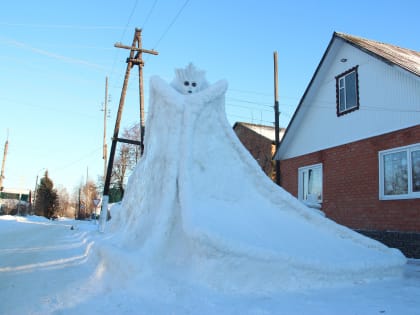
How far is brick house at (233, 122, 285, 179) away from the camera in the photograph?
2523cm

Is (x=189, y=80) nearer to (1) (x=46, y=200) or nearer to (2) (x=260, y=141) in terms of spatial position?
(2) (x=260, y=141)

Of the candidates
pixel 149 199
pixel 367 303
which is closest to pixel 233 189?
pixel 149 199

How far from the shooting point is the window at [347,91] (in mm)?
12677

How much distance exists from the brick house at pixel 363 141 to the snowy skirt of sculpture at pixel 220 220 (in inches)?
191

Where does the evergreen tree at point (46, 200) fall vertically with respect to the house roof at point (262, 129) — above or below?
below

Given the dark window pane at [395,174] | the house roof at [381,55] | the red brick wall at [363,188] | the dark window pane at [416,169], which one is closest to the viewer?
the dark window pane at [416,169]

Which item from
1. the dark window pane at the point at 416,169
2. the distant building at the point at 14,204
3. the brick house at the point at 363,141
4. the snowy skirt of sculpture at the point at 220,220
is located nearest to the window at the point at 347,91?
the brick house at the point at 363,141

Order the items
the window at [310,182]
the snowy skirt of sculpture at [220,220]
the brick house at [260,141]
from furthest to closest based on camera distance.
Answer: the brick house at [260,141] < the window at [310,182] < the snowy skirt of sculpture at [220,220]

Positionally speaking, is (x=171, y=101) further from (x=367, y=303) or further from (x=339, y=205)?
(x=339, y=205)

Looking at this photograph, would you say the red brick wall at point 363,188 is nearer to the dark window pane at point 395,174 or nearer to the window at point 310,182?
the dark window pane at point 395,174

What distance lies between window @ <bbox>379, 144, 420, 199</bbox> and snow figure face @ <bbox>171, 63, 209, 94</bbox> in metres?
5.96

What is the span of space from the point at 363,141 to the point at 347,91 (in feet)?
7.01

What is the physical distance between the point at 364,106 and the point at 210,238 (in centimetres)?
899

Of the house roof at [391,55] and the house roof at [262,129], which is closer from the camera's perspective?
the house roof at [391,55]
